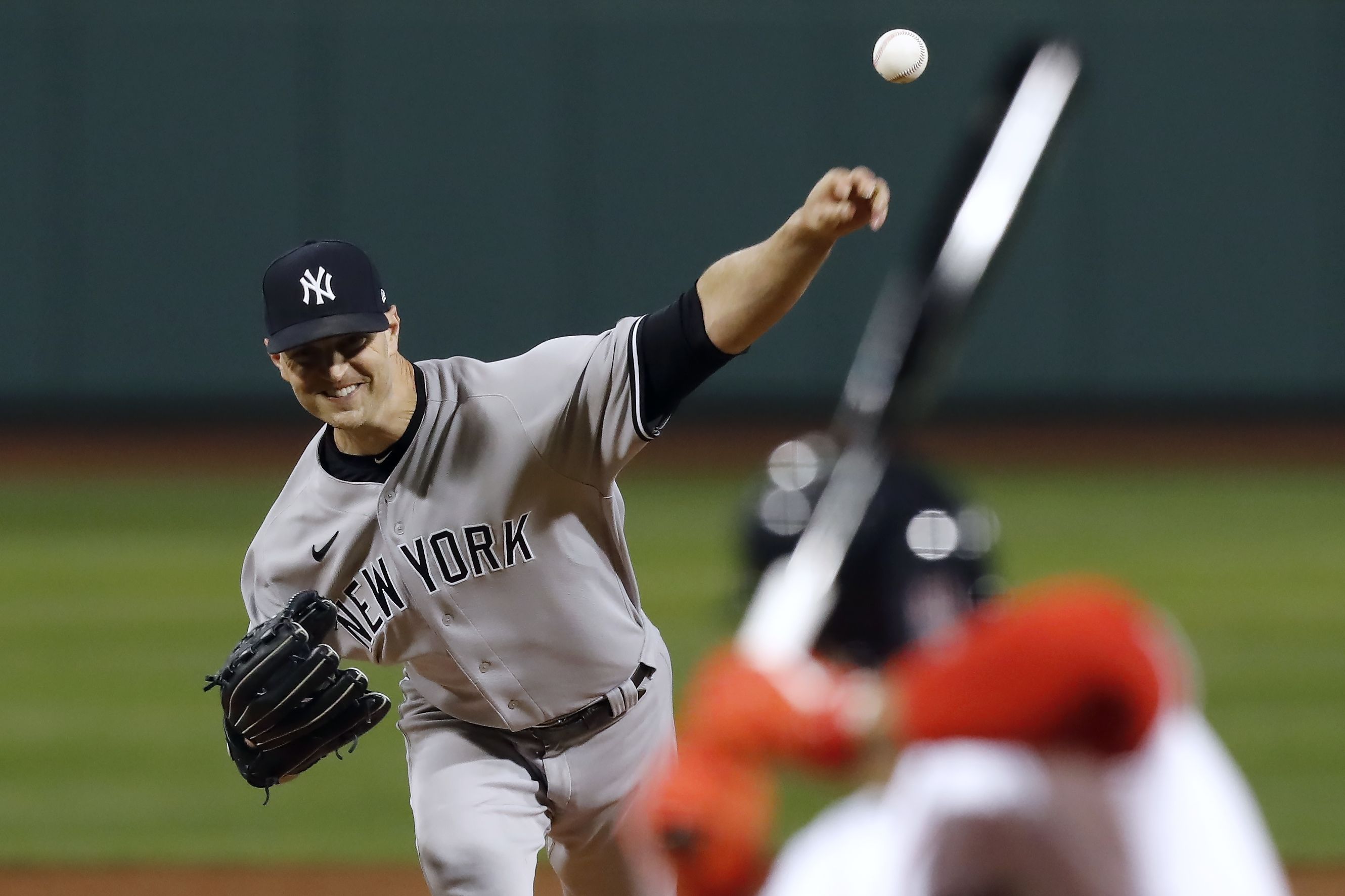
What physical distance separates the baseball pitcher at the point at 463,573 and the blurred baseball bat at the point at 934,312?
1.02 meters

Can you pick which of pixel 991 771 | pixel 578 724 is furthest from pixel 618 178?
pixel 991 771

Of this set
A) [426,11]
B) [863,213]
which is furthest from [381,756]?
[426,11]

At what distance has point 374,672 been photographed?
8656mm

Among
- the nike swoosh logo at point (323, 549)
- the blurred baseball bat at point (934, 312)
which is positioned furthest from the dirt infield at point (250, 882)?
the blurred baseball bat at point (934, 312)

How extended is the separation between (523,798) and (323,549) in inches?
25.8

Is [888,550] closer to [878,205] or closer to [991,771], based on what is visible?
[878,205]

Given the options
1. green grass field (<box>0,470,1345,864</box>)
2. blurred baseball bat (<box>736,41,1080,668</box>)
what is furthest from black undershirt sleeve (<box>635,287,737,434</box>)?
green grass field (<box>0,470,1345,864</box>)

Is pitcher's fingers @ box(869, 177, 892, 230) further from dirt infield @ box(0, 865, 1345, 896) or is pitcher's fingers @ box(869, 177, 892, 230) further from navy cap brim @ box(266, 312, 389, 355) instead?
dirt infield @ box(0, 865, 1345, 896)

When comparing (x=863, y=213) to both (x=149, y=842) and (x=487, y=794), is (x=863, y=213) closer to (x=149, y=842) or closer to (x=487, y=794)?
(x=487, y=794)

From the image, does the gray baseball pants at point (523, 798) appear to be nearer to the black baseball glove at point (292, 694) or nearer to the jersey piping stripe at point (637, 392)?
the black baseball glove at point (292, 694)

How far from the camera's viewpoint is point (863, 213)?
9.15 feet

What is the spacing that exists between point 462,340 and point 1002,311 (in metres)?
5.18

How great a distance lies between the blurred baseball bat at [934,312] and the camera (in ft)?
5.82

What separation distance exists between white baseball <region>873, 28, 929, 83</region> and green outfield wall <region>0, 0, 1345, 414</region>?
1333 cm
